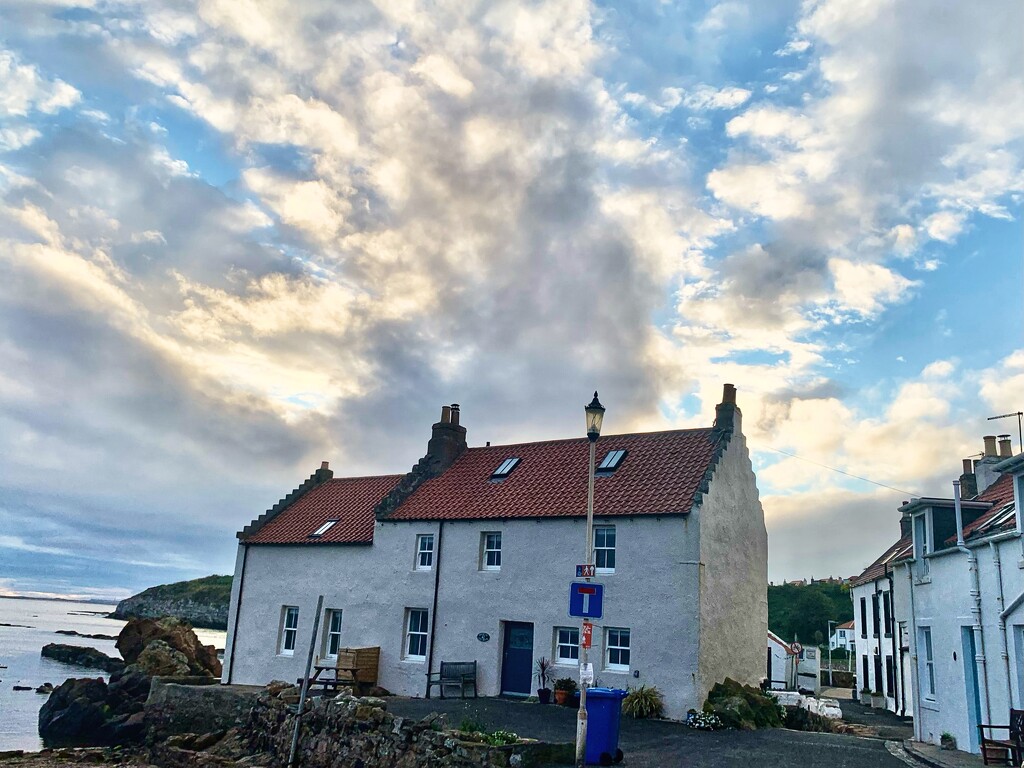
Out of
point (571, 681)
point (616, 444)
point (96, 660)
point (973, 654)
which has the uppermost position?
point (616, 444)

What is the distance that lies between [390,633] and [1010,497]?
2071 cm

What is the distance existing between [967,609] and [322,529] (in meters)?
24.7

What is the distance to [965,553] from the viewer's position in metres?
17.6

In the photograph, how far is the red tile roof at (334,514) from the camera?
1284 inches

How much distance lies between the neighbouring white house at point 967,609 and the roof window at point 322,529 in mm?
22455

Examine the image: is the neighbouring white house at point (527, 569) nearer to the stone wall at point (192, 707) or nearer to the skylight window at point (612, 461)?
the skylight window at point (612, 461)

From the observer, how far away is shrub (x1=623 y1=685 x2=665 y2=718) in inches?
894

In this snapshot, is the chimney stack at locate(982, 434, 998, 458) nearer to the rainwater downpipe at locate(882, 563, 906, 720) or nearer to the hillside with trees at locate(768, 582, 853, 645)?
the rainwater downpipe at locate(882, 563, 906, 720)

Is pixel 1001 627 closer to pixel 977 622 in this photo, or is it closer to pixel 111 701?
pixel 977 622

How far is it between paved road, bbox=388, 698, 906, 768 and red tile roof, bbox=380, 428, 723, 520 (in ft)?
20.7

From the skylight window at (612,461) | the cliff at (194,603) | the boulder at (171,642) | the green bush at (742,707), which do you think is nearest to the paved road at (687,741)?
the green bush at (742,707)

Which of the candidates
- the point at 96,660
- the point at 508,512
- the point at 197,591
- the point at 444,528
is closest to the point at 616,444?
the point at 508,512

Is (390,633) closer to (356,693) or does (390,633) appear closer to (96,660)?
(356,693)

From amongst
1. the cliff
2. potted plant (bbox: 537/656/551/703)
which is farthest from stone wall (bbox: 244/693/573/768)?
the cliff
